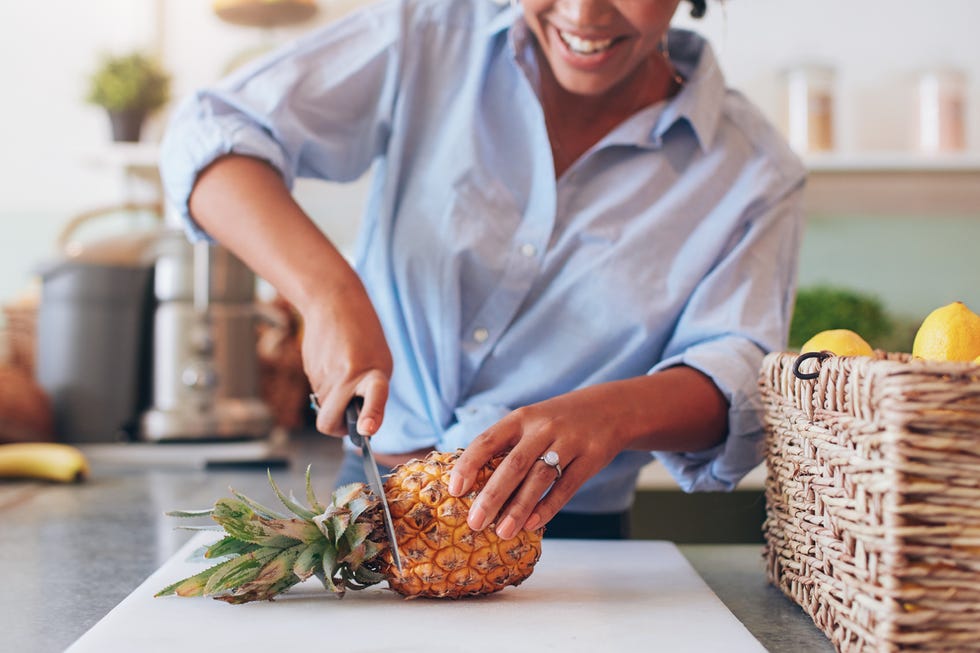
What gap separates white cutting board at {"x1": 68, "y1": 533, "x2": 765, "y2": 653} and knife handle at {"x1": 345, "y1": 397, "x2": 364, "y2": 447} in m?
0.12

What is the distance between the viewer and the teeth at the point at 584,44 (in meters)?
1.04

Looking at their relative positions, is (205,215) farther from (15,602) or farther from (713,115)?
(713,115)

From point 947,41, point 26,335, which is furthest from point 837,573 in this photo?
point 947,41

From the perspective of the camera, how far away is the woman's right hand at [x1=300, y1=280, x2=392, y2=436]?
2.90ft

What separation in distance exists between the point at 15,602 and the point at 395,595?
30 cm

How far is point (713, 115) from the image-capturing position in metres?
1.17

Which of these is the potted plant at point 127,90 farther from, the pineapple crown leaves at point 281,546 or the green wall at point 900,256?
the pineapple crown leaves at point 281,546

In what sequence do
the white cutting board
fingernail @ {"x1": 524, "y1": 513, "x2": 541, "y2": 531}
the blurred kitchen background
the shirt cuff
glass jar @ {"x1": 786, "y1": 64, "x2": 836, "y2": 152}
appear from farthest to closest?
the blurred kitchen background → glass jar @ {"x1": 786, "y1": 64, "x2": 836, "y2": 152} → the shirt cuff → fingernail @ {"x1": 524, "y1": 513, "x2": 541, "y2": 531} → the white cutting board

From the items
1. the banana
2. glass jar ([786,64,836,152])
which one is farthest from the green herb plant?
glass jar ([786,64,836,152])

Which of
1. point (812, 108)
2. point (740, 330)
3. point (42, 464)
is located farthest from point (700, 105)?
point (812, 108)

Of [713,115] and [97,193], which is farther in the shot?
[97,193]

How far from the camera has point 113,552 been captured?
3.58 feet

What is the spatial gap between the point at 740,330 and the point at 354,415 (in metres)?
0.40

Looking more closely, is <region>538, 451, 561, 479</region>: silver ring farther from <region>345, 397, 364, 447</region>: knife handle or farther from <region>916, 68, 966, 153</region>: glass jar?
<region>916, 68, 966, 153</region>: glass jar
